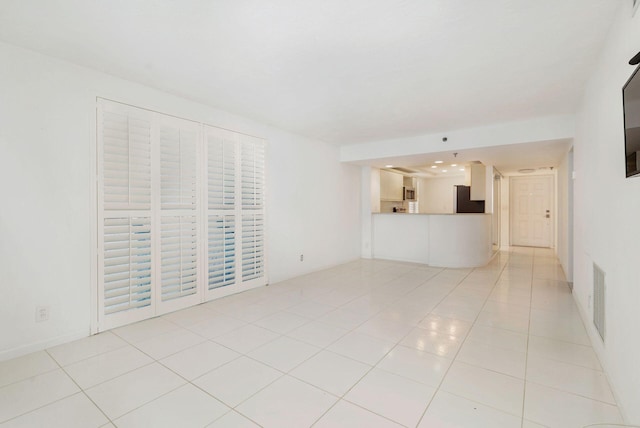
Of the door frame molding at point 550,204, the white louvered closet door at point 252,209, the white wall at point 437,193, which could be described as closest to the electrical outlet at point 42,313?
the white louvered closet door at point 252,209

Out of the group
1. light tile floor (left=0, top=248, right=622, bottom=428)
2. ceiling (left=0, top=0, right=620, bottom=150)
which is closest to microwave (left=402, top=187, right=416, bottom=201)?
ceiling (left=0, top=0, right=620, bottom=150)

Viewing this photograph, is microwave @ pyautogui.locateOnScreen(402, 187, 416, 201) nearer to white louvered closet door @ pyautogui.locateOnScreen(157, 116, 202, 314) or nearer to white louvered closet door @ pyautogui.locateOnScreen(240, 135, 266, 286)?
white louvered closet door @ pyautogui.locateOnScreen(240, 135, 266, 286)

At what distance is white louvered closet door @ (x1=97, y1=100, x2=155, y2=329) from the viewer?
9.46 feet

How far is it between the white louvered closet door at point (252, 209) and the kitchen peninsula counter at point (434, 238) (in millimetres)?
3453

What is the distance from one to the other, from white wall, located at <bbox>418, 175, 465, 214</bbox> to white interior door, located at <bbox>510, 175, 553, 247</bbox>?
188 cm

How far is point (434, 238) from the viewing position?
6160 millimetres

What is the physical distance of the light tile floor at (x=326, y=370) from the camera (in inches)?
67.7

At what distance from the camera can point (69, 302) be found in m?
2.69

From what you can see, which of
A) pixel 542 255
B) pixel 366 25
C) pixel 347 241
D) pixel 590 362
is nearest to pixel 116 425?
pixel 366 25

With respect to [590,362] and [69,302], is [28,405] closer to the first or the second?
[69,302]

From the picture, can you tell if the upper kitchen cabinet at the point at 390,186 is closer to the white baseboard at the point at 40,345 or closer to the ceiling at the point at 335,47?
the ceiling at the point at 335,47

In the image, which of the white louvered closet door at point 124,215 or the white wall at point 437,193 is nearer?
the white louvered closet door at point 124,215

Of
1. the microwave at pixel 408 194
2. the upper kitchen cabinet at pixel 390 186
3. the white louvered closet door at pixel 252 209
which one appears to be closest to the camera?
the white louvered closet door at pixel 252 209

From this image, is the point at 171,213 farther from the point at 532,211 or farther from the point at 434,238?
the point at 532,211
